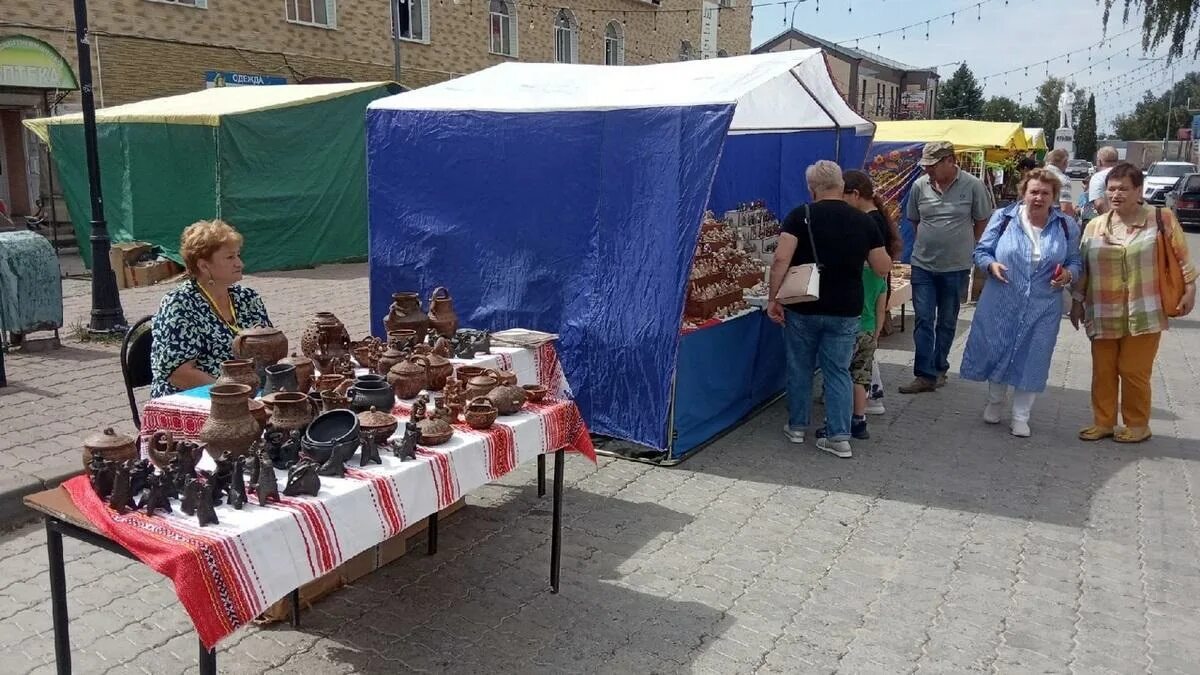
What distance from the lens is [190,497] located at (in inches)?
86.0

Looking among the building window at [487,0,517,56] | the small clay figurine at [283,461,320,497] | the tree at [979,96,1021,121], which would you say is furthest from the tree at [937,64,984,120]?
the small clay figurine at [283,461,320,497]

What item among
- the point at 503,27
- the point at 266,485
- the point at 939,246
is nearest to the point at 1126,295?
the point at 939,246

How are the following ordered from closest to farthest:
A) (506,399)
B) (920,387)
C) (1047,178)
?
(506,399) < (1047,178) < (920,387)

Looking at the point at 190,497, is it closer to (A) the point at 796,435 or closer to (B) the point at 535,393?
(B) the point at 535,393

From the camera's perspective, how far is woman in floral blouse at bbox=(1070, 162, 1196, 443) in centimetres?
502

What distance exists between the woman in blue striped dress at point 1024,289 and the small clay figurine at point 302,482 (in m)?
4.39

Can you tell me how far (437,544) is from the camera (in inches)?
154

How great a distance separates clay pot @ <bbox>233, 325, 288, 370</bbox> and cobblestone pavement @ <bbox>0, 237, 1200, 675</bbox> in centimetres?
96

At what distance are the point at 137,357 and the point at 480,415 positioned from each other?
186 cm

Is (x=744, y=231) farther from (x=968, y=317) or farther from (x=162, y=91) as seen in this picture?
(x=162, y=91)

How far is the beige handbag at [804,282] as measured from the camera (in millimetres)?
4730

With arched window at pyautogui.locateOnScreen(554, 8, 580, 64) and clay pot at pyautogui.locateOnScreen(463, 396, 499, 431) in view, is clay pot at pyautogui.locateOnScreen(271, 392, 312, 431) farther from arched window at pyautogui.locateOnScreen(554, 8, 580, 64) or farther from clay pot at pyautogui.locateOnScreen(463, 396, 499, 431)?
arched window at pyautogui.locateOnScreen(554, 8, 580, 64)

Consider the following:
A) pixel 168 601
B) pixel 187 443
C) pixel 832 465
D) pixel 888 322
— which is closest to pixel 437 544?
pixel 168 601

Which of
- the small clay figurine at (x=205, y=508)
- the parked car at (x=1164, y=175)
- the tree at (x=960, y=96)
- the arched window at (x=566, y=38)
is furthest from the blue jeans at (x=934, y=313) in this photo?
the tree at (x=960, y=96)
